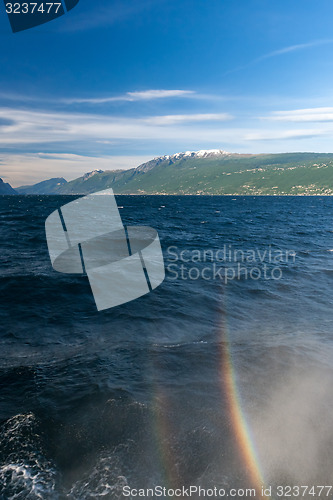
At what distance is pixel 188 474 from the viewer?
5938 millimetres

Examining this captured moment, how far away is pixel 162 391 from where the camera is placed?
8.48 meters

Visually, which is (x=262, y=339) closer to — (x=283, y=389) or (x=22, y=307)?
(x=283, y=389)

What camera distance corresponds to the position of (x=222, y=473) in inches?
236

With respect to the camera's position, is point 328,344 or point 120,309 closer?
point 328,344

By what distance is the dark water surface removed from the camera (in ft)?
19.6

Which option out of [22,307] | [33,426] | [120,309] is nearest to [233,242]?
[120,309]

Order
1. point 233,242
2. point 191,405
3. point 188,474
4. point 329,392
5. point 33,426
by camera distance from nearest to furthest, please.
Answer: point 188,474
point 33,426
point 191,405
point 329,392
point 233,242

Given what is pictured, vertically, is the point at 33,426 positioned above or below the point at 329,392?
above

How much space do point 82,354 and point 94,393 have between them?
2397 millimetres

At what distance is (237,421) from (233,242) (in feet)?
95.1

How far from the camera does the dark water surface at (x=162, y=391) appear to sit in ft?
19.6

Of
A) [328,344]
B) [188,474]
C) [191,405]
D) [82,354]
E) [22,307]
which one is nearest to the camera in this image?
[188,474]

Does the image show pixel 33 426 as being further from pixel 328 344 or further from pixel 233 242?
pixel 233 242

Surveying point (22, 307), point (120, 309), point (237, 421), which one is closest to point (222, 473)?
point (237, 421)
